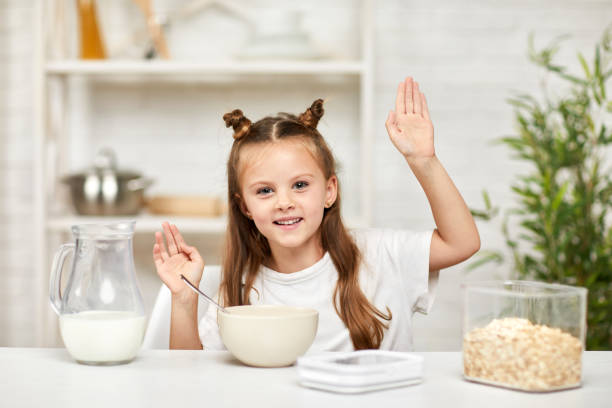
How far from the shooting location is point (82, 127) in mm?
2988

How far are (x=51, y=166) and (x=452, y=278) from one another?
1.68 metres

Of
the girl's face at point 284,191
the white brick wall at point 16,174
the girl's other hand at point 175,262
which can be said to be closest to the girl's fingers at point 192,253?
the girl's other hand at point 175,262

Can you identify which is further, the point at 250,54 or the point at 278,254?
the point at 250,54

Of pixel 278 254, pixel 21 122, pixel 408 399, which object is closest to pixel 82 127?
pixel 21 122

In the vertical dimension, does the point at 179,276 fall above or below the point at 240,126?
below

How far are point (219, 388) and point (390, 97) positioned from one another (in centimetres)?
223

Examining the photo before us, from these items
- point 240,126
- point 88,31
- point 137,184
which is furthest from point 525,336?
point 88,31

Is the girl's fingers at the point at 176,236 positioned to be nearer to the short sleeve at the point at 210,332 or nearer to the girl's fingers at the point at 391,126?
the short sleeve at the point at 210,332

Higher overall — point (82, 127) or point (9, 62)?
point (9, 62)

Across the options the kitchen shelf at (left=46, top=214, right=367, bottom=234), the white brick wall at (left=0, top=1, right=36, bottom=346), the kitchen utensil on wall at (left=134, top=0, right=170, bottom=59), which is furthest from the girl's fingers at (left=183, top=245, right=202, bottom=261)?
the white brick wall at (left=0, top=1, right=36, bottom=346)

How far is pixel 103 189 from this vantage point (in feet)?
8.52

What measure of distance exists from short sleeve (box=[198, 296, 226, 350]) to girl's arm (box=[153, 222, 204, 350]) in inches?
5.9

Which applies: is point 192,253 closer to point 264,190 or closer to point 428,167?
point 264,190

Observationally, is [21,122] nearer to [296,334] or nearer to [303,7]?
[303,7]
